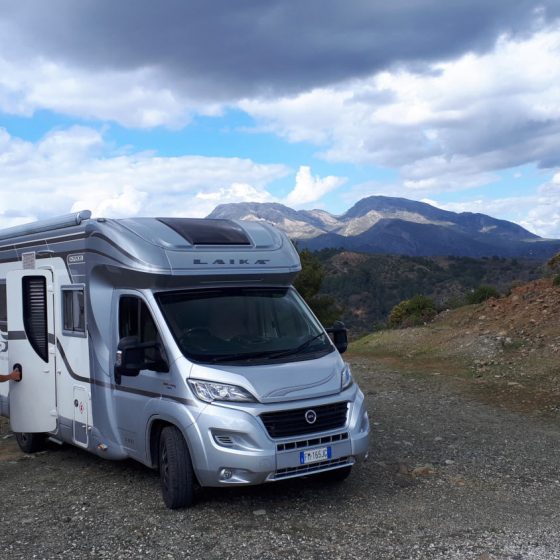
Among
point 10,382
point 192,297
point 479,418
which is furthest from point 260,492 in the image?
point 479,418

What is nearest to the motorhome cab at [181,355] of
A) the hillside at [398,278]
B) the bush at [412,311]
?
the bush at [412,311]

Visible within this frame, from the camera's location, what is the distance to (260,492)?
6.73 metres

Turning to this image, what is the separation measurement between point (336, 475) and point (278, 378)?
1487 millimetres

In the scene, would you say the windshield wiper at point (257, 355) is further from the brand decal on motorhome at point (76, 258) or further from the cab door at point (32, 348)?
the cab door at point (32, 348)

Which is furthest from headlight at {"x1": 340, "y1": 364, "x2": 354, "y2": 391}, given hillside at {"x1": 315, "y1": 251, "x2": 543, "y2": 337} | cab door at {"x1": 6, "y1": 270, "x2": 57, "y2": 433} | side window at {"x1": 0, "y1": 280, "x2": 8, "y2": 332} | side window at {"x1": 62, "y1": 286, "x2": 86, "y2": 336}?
hillside at {"x1": 315, "y1": 251, "x2": 543, "y2": 337}

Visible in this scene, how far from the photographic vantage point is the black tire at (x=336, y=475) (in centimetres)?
689

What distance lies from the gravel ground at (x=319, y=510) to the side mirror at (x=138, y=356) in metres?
1.27

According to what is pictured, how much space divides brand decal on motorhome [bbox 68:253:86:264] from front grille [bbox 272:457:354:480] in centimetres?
312

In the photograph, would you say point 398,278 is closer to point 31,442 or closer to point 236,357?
point 31,442

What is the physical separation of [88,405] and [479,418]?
6.21m

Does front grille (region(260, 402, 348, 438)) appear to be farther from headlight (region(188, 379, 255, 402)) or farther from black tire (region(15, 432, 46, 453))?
black tire (region(15, 432, 46, 453))

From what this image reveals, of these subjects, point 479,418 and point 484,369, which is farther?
point 484,369

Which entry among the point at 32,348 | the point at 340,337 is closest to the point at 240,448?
the point at 340,337

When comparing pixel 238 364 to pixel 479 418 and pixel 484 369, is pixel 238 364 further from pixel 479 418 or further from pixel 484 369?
pixel 484 369
